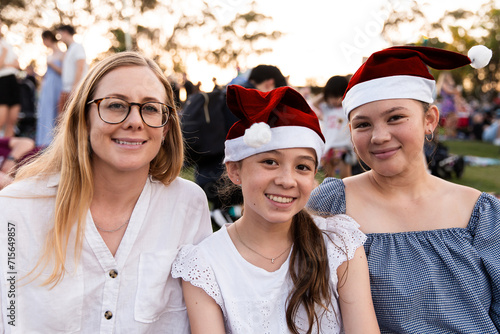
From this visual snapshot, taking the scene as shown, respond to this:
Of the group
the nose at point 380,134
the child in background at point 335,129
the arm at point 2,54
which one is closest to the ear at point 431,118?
the nose at point 380,134

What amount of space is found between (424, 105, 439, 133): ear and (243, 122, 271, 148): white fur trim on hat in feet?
2.74

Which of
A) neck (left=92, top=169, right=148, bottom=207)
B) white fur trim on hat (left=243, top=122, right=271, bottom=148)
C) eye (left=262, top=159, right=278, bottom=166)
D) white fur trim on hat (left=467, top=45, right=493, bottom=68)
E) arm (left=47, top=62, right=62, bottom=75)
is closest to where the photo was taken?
white fur trim on hat (left=243, top=122, right=271, bottom=148)

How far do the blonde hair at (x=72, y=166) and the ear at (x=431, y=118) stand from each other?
1272 millimetres

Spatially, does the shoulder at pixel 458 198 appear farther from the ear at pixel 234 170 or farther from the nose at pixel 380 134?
the ear at pixel 234 170

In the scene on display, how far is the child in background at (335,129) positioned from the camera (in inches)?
229

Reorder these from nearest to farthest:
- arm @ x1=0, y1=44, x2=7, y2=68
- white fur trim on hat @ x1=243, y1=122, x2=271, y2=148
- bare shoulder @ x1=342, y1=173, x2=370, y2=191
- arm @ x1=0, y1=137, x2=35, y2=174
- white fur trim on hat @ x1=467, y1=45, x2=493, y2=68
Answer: white fur trim on hat @ x1=243, y1=122, x2=271, y2=148 → white fur trim on hat @ x1=467, y1=45, x2=493, y2=68 → bare shoulder @ x1=342, y1=173, x2=370, y2=191 → arm @ x1=0, y1=137, x2=35, y2=174 → arm @ x1=0, y1=44, x2=7, y2=68

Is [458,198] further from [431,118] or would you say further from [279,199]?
[279,199]

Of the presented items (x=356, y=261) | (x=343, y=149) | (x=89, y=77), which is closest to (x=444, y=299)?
(x=356, y=261)

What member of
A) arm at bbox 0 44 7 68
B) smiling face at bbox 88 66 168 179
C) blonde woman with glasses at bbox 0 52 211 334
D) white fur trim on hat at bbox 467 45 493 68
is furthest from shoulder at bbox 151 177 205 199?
arm at bbox 0 44 7 68

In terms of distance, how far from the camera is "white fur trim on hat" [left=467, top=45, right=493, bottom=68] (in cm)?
212

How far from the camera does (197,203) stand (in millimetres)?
2219

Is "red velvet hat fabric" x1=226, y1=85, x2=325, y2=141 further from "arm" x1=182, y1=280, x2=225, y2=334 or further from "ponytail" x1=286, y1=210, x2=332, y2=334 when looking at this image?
"arm" x1=182, y1=280, x2=225, y2=334

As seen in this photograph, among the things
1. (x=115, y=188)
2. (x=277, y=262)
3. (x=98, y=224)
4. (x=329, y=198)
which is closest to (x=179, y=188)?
(x=115, y=188)

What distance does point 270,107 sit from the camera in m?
1.83
